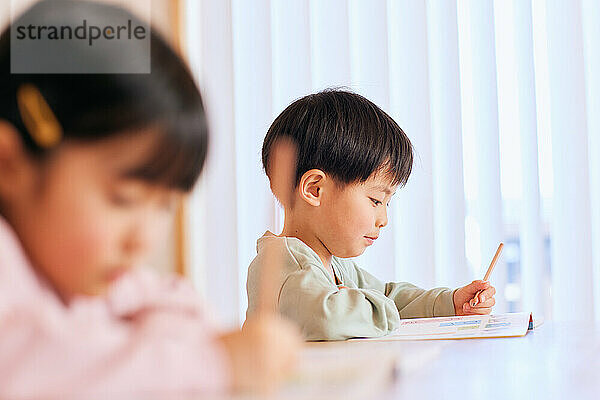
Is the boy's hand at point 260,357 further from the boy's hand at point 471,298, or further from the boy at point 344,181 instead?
the boy's hand at point 471,298

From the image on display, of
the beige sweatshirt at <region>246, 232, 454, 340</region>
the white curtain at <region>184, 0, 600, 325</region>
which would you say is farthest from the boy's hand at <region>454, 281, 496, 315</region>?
the white curtain at <region>184, 0, 600, 325</region>

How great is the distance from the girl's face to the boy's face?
2.18 ft

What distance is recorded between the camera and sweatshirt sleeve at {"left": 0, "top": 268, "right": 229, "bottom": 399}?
264 millimetres

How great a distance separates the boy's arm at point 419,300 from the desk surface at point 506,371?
32 cm

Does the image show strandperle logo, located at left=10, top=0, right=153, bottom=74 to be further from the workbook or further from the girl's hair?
the workbook

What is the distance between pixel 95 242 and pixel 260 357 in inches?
3.2

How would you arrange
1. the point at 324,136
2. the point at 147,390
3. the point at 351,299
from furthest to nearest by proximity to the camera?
the point at 324,136 < the point at 351,299 < the point at 147,390

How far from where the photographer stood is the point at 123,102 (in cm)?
30

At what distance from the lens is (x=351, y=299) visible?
750 millimetres

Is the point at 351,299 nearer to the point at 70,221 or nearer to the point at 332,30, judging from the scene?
the point at 70,221

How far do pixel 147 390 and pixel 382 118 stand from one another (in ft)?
2.59

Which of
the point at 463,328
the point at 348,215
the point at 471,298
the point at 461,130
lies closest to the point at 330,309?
the point at 463,328

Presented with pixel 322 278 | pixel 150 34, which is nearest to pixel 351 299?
pixel 322 278

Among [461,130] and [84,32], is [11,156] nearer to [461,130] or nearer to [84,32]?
[84,32]
